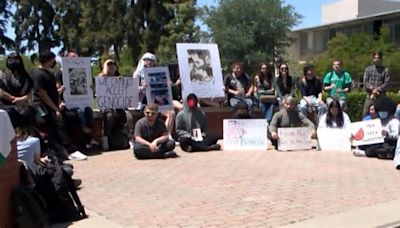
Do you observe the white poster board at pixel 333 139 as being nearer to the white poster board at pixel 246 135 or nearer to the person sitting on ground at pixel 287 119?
the person sitting on ground at pixel 287 119

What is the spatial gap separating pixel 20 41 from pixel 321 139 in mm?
47292

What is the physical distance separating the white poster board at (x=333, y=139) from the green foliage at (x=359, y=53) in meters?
33.1

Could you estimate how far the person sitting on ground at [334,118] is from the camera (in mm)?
12391

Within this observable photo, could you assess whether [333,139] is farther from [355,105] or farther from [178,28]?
[178,28]

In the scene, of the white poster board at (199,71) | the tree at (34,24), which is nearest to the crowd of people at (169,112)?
the white poster board at (199,71)

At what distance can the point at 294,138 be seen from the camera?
12.4m

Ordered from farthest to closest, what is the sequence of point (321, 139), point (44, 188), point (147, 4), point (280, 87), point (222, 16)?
1. point (222, 16)
2. point (147, 4)
3. point (280, 87)
4. point (321, 139)
5. point (44, 188)

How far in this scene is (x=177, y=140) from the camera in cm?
1302

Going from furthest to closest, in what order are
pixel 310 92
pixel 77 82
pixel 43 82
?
pixel 310 92
pixel 77 82
pixel 43 82

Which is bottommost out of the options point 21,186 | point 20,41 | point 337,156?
point 337,156

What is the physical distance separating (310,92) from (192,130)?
147 inches

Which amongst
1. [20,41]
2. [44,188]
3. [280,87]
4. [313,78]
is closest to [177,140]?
[280,87]

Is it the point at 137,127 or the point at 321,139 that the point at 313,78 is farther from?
the point at 137,127

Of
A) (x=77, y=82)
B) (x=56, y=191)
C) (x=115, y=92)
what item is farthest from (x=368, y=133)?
(x=56, y=191)
